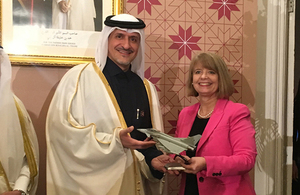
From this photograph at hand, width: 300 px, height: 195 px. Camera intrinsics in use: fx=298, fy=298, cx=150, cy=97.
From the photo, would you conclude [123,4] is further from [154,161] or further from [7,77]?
[154,161]

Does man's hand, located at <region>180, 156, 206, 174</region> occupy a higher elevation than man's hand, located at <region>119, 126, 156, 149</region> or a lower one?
lower

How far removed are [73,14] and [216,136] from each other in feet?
4.62

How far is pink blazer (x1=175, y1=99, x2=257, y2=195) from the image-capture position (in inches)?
63.9

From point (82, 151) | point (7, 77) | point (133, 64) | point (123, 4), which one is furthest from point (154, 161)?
point (123, 4)

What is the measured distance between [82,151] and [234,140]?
0.87 m

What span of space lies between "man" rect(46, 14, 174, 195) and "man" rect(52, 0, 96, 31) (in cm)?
40

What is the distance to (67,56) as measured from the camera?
2.24m

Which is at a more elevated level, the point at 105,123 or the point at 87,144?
the point at 105,123

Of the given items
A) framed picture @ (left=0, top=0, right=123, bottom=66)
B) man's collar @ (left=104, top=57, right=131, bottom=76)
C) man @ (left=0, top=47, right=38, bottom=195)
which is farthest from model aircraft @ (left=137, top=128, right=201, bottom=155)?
framed picture @ (left=0, top=0, right=123, bottom=66)

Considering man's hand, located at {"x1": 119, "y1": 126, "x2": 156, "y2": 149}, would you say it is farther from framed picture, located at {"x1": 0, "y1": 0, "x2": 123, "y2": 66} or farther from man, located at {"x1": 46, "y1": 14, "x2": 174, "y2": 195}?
framed picture, located at {"x1": 0, "y1": 0, "x2": 123, "y2": 66}

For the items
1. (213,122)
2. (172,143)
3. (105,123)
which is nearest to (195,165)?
(172,143)

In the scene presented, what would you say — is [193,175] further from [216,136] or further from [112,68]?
[112,68]

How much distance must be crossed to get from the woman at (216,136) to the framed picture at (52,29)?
88 cm

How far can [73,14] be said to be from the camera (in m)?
2.27
